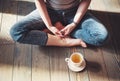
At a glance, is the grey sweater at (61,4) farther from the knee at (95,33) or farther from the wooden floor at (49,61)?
the wooden floor at (49,61)

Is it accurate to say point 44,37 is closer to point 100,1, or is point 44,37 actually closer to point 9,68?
point 9,68

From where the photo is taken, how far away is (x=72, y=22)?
1.47m

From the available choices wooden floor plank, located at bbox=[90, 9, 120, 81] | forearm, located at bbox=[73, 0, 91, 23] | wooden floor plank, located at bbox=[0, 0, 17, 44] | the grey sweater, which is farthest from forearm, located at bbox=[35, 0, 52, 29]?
wooden floor plank, located at bbox=[90, 9, 120, 81]

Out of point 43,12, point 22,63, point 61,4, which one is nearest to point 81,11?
point 61,4

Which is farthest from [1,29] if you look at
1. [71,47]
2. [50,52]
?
[71,47]

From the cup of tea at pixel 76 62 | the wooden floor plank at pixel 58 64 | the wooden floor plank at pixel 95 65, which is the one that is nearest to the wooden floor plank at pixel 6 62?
the wooden floor plank at pixel 58 64

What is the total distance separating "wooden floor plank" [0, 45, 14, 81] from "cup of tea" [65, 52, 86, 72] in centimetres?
36

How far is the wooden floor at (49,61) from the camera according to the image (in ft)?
4.53

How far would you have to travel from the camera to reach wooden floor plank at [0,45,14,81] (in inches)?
53.8

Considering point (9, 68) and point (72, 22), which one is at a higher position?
point (72, 22)

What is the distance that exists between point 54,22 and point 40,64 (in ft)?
0.94

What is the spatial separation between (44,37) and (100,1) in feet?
2.18

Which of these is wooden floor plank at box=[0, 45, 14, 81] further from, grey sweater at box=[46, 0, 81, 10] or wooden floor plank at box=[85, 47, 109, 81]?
wooden floor plank at box=[85, 47, 109, 81]

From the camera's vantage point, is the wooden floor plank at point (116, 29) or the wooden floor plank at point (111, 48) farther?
the wooden floor plank at point (116, 29)
